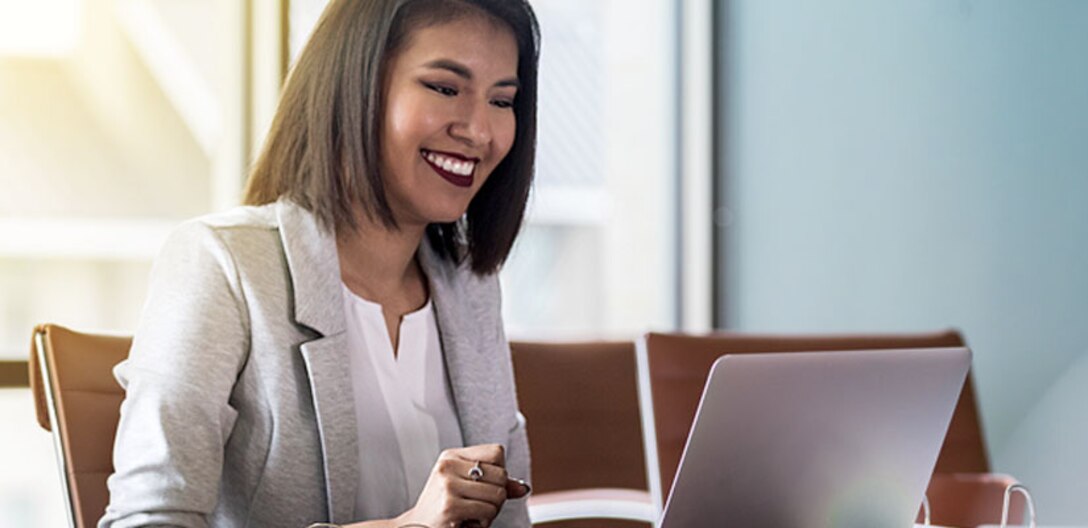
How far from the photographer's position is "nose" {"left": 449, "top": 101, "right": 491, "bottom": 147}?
165 cm

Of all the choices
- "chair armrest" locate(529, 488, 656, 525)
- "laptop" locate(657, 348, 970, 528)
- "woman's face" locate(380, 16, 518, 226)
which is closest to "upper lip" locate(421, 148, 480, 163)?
"woman's face" locate(380, 16, 518, 226)

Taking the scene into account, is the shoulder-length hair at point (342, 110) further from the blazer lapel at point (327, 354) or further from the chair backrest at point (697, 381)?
the chair backrest at point (697, 381)

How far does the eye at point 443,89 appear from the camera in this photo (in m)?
1.64

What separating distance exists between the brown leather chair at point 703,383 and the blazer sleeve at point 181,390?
553 mm

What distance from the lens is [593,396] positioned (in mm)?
2582

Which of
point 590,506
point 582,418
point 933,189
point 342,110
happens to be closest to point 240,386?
point 342,110

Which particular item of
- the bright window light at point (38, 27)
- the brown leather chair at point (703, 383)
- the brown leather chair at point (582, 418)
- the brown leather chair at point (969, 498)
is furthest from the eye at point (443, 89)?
the bright window light at point (38, 27)

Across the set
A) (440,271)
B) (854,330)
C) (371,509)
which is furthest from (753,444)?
(854,330)

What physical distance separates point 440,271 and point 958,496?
112cm

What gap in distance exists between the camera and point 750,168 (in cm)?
389

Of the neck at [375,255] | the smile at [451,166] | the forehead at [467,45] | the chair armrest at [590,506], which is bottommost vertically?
the chair armrest at [590,506]

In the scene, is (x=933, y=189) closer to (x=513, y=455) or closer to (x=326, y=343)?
(x=513, y=455)

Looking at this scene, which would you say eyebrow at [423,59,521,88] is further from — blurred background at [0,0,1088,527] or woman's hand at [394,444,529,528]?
blurred background at [0,0,1088,527]

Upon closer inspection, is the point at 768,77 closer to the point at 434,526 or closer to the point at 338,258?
the point at 338,258
